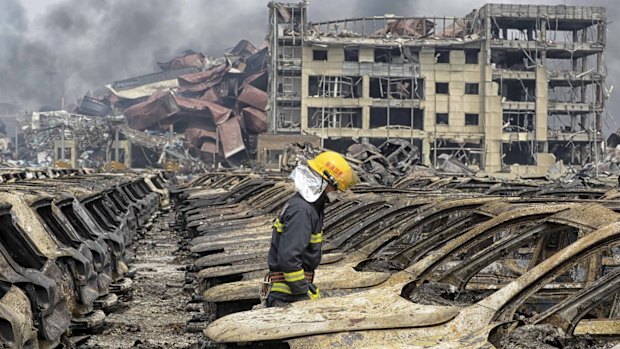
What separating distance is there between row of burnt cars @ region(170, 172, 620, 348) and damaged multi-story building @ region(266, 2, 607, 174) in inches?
2372

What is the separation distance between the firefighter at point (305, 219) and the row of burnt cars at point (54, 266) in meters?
1.93

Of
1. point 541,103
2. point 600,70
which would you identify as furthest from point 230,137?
point 600,70

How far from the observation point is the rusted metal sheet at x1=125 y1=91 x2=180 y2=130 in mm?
81438

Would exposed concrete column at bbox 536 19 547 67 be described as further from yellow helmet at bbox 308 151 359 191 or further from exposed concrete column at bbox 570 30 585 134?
yellow helmet at bbox 308 151 359 191

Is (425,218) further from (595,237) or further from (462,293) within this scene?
(595,237)

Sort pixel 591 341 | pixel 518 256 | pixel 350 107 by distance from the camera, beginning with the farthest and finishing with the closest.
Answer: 1. pixel 350 107
2. pixel 518 256
3. pixel 591 341

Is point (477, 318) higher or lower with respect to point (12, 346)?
higher

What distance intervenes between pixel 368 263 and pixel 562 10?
2714 inches

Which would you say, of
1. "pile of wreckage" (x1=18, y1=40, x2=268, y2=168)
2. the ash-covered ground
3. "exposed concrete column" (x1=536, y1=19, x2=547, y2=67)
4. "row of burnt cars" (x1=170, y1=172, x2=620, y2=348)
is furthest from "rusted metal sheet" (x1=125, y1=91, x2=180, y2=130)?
"row of burnt cars" (x1=170, y1=172, x2=620, y2=348)

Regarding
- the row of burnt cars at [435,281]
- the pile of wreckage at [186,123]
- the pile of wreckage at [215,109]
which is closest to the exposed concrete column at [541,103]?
the pile of wreckage at [215,109]

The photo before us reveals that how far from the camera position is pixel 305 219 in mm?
5625

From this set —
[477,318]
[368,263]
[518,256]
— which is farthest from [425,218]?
[477,318]

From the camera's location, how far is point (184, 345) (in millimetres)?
8234

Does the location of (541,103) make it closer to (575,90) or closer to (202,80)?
(575,90)
